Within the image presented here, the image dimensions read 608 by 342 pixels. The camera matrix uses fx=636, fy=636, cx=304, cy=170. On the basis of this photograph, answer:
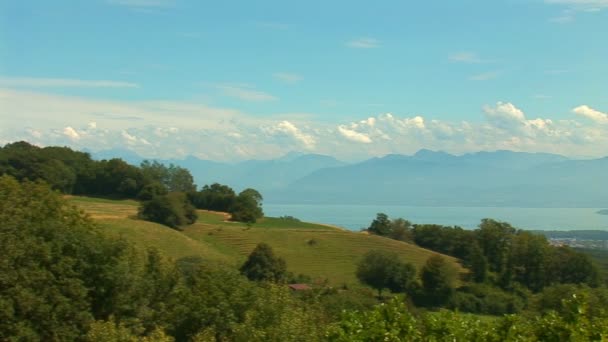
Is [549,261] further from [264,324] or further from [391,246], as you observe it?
[264,324]

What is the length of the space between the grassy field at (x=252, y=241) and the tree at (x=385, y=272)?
1658 mm

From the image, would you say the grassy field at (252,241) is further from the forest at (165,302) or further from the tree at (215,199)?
the tree at (215,199)

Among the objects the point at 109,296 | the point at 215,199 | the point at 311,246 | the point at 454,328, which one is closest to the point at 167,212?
the point at 311,246

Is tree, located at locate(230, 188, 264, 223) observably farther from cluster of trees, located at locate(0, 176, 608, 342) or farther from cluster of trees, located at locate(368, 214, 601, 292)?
cluster of trees, located at locate(0, 176, 608, 342)

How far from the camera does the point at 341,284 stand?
68.1m

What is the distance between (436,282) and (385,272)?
227 inches

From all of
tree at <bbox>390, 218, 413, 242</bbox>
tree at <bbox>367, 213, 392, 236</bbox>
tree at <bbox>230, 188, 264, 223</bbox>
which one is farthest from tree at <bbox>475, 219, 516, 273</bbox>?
tree at <bbox>230, 188, 264, 223</bbox>

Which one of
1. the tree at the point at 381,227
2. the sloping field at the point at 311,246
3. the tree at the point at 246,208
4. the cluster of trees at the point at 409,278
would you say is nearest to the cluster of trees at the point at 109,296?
the sloping field at the point at 311,246

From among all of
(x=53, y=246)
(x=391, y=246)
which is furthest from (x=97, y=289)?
(x=391, y=246)

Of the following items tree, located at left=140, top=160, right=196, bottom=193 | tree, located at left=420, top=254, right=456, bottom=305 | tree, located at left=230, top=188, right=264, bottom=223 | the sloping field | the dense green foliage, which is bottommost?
tree, located at left=420, top=254, right=456, bottom=305

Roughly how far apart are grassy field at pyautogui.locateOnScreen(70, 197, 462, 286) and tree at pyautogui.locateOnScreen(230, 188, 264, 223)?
2.52 metres

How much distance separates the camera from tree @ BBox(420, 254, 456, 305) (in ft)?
232

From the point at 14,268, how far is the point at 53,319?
239 cm

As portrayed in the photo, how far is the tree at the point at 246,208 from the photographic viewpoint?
99.5 metres
